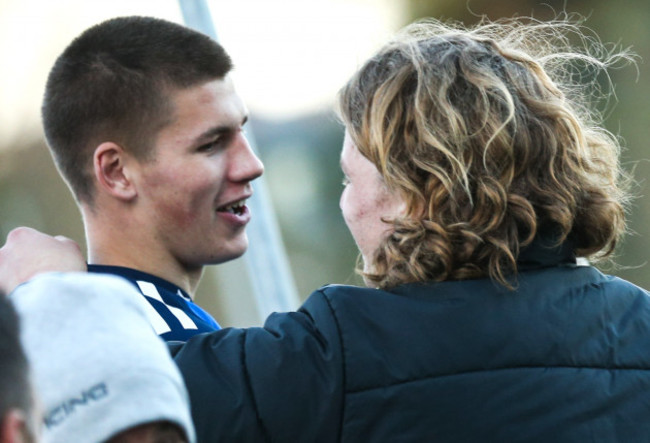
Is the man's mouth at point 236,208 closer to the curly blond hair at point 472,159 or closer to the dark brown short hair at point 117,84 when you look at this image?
the dark brown short hair at point 117,84

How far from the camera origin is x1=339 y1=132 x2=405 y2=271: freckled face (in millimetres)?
1720

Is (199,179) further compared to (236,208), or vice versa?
(236,208)

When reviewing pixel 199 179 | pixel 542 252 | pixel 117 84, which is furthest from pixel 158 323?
pixel 542 252

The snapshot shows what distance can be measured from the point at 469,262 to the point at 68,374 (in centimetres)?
94

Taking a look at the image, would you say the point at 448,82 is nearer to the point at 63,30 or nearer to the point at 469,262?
the point at 469,262

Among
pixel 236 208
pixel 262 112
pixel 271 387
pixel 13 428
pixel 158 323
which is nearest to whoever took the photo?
pixel 13 428

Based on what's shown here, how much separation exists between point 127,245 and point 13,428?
1322 mm

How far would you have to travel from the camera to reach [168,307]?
1.89 meters

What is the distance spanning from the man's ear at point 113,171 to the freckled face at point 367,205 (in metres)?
0.54

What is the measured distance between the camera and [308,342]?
151 centimetres

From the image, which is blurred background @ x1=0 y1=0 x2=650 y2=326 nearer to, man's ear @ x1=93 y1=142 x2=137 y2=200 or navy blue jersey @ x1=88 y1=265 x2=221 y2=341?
man's ear @ x1=93 y1=142 x2=137 y2=200

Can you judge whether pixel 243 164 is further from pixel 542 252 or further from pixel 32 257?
pixel 542 252

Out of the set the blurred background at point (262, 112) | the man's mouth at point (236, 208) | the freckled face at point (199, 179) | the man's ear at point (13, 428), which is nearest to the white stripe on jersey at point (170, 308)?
the freckled face at point (199, 179)

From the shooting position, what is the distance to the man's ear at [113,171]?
203 centimetres
